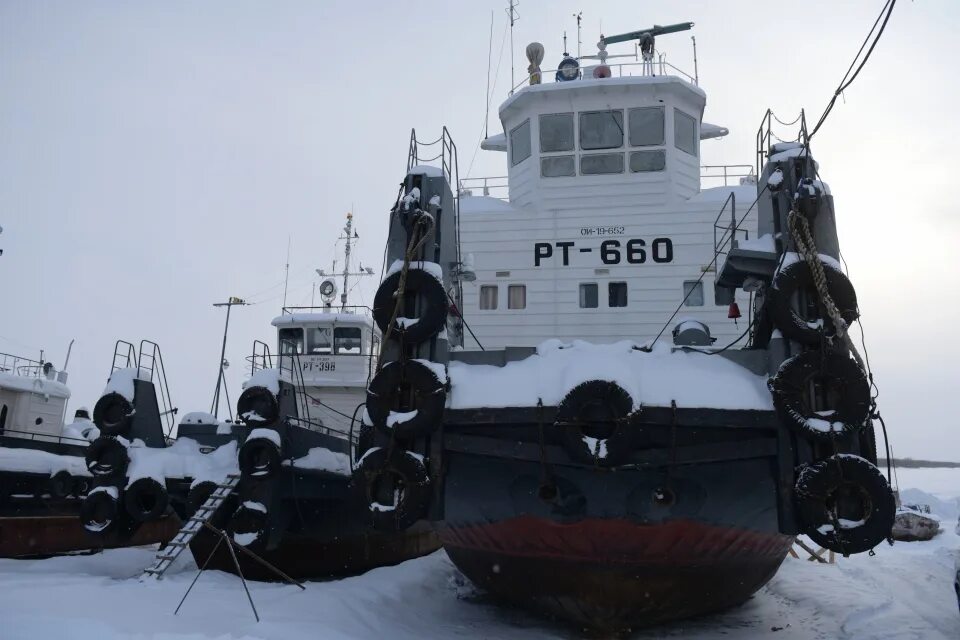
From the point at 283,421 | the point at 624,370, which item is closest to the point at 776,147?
the point at 624,370

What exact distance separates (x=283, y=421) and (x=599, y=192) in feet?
18.1

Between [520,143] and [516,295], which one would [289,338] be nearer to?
[520,143]

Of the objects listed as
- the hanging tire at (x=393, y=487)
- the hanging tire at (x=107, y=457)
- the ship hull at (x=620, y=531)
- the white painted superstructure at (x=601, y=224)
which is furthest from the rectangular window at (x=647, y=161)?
the hanging tire at (x=107, y=457)

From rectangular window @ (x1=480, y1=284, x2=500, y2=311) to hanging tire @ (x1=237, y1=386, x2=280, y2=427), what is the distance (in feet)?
10.4

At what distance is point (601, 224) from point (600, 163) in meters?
1.03

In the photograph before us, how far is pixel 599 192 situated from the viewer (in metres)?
10.9

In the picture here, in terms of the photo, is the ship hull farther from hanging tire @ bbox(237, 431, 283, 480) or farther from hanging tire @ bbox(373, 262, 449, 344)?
Result: hanging tire @ bbox(237, 431, 283, 480)

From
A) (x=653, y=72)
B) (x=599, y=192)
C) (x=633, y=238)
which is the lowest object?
(x=633, y=238)

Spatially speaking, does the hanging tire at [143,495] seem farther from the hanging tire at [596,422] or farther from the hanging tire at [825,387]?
the hanging tire at [825,387]

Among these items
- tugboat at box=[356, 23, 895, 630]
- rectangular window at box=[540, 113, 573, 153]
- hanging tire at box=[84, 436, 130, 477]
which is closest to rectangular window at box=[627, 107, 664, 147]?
rectangular window at box=[540, 113, 573, 153]

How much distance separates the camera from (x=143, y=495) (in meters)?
10.0

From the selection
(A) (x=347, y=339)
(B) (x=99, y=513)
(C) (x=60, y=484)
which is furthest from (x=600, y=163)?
(C) (x=60, y=484)

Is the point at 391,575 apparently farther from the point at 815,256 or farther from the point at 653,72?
the point at 653,72

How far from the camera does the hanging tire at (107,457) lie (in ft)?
32.7
